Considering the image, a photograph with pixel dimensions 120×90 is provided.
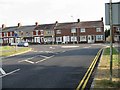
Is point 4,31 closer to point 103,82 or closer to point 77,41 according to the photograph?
point 77,41

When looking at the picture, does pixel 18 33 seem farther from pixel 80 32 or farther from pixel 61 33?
pixel 80 32

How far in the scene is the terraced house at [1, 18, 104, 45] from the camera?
9112 centimetres

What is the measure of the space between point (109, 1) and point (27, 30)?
A: 3772 inches

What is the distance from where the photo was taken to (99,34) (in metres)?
89.4

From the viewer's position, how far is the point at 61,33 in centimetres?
9706

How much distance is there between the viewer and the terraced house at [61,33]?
299 ft

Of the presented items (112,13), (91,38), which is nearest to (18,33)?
(91,38)

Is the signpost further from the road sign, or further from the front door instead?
the front door

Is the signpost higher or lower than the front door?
higher

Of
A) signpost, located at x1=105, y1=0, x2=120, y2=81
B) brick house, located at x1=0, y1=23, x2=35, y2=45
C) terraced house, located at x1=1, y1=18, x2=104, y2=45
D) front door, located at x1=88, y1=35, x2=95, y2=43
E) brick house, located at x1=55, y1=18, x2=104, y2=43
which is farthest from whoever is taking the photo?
brick house, located at x1=0, y1=23, x2=35, y2=45

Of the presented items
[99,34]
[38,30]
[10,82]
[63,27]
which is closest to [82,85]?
[10,82]

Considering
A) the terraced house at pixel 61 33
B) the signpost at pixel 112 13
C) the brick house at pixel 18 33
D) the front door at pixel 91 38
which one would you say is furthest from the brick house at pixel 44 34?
the signpost at pixel 112 13

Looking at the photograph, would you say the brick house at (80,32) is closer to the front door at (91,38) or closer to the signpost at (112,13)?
the front door at (91,38)

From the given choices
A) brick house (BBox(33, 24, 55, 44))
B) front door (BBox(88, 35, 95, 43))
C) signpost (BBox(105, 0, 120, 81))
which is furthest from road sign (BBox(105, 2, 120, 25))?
brick house (BBox(33, 24, 55, 44))
